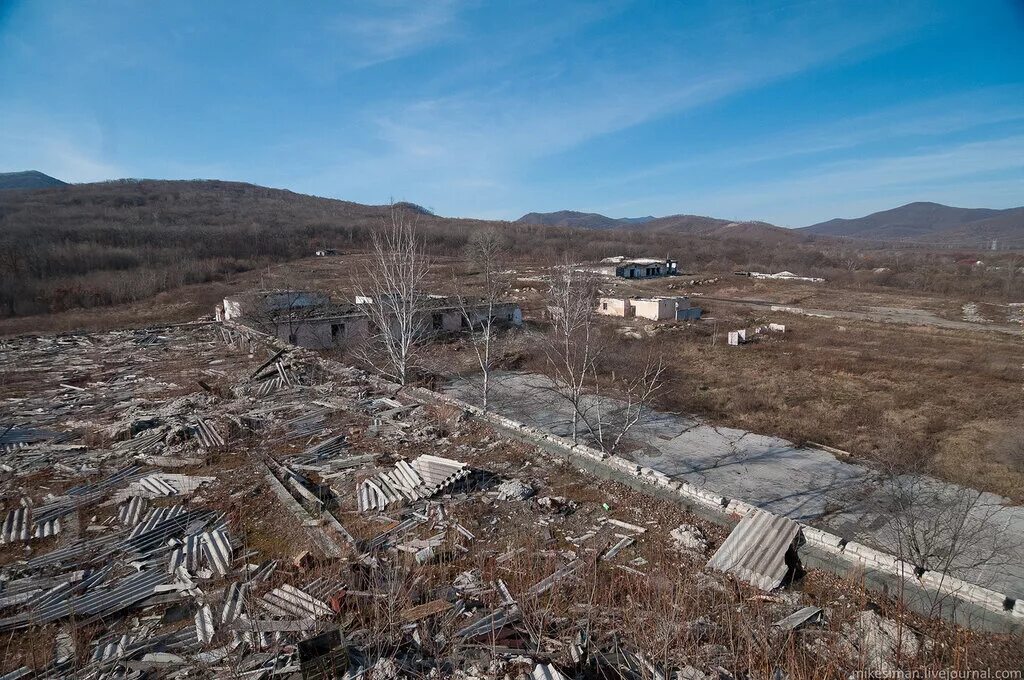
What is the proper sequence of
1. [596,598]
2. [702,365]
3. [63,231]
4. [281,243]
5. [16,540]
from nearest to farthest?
[596,598] < [16,540] < [702,365] < [63,231] < [281,243]

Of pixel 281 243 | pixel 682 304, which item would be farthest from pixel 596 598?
pixel 281 243

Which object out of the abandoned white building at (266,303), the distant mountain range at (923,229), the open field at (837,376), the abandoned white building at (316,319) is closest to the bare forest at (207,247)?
the abandoned white building at (316,319)

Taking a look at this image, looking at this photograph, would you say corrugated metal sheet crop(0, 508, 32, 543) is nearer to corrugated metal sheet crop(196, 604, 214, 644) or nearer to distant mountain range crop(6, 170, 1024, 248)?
corrugated metal sheet crop(196, 604, 214, 644)

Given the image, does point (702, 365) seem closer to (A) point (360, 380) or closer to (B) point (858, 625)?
(A) point (360, 380)

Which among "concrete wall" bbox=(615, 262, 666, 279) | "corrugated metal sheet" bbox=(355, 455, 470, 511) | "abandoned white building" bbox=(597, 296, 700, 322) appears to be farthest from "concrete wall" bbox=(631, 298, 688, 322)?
"corrugated metal sheet" bbox=(355, 455, 470, 511)

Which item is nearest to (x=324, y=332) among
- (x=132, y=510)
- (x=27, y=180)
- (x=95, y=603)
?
(x=132, y=510)
